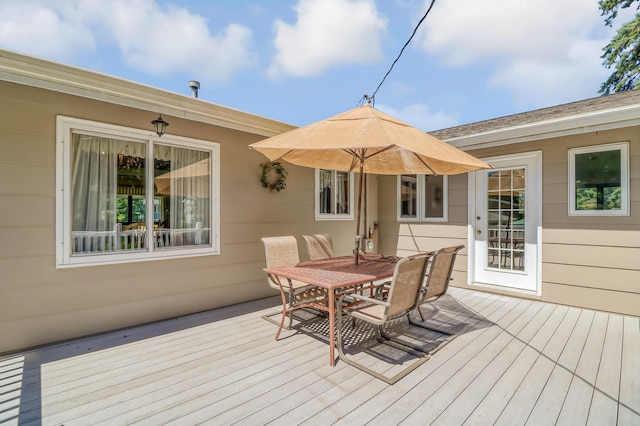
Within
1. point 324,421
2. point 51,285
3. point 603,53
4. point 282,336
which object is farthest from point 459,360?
point 603,53

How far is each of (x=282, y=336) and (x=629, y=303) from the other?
13.8 ft

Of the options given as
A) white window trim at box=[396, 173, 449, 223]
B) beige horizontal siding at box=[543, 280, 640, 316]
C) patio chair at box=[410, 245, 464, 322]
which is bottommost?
beige horizontal siding at box=[543, 280, 640, 316]

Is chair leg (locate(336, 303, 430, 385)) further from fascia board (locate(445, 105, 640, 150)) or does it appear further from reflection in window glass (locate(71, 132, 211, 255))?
fascia board (locate(445, 105, 640, 150))

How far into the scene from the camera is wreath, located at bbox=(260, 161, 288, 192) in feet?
14.5

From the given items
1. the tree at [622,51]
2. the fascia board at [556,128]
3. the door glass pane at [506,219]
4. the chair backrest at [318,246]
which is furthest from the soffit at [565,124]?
the tree at [622,51]

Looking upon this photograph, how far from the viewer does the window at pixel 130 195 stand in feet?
9.73

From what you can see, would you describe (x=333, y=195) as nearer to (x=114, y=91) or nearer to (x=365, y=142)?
(x=365, y=142)

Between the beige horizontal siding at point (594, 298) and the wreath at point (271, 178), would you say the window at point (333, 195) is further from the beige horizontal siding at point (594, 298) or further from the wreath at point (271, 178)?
the beige horizontal siding at point (594, 298)

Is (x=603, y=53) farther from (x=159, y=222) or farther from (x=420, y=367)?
(x=159, y=222)

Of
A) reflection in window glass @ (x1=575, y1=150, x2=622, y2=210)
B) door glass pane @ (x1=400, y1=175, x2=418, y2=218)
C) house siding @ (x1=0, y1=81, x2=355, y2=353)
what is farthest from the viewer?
door glass pane @ (x1=400, y1=175, x2=418, y2=218)

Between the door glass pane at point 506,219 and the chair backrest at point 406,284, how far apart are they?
2797 mm

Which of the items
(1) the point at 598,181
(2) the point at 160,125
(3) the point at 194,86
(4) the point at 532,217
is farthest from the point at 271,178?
(1) the point at 598,181

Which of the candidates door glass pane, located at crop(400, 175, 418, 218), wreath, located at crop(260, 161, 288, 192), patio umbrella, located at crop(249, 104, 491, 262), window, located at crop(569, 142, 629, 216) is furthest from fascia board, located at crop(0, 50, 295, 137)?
window, located at crop(569, 142, 629, 216)

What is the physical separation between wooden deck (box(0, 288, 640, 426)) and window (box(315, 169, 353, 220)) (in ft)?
8.13
